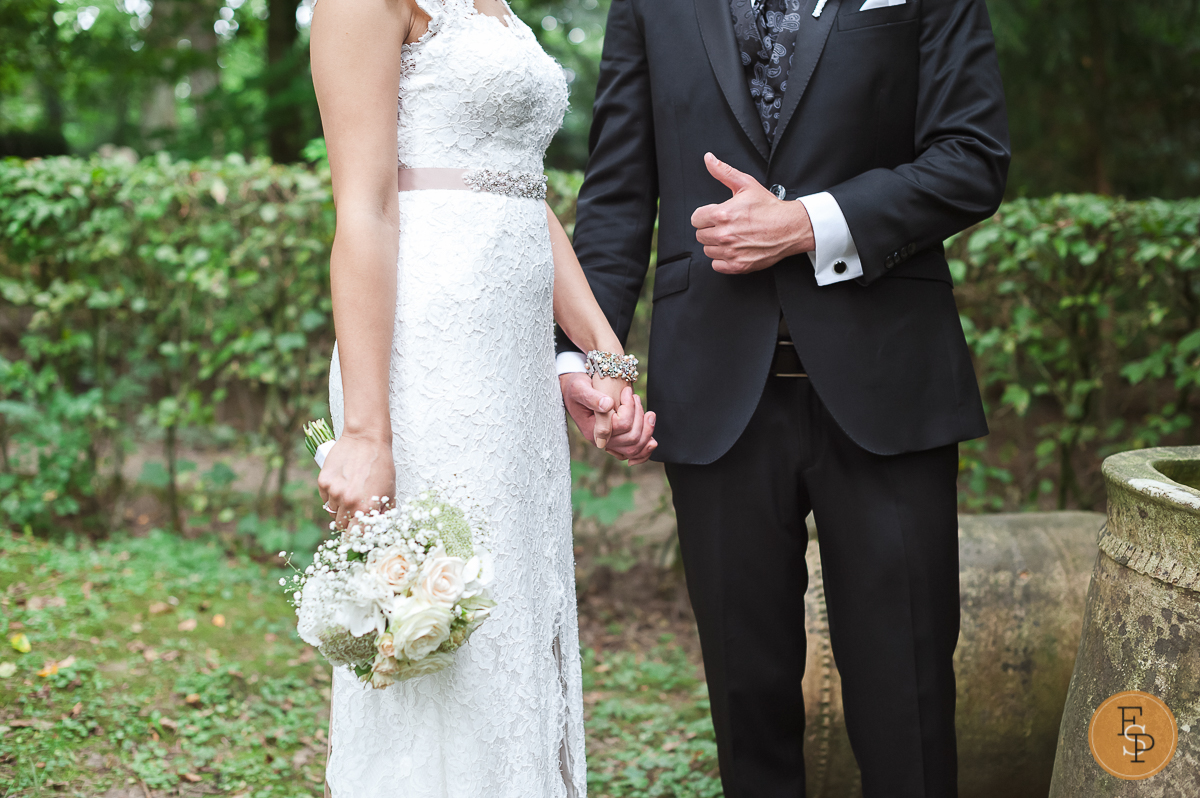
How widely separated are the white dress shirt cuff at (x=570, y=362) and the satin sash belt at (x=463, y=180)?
1.26ft

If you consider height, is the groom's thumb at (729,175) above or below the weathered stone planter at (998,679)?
above

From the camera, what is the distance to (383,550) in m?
1.33

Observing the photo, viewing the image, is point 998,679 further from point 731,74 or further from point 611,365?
point 731,74

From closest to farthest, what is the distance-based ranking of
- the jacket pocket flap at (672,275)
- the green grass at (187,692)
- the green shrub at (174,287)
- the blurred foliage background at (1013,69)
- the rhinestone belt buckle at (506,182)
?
the rhinestone belt buckle at (506,182), the jacket pocket flap at (672,275), the green grass at (187,692), the green shrub at (174,287), the blurred foliage background at (1013,69)

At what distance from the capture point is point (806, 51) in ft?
5.72

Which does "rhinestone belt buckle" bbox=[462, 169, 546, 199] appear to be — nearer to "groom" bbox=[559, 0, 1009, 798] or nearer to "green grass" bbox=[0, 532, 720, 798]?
"groom" bbox=[559, 0, 1009, 798]

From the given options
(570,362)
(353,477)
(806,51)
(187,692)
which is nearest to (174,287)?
(187,692)

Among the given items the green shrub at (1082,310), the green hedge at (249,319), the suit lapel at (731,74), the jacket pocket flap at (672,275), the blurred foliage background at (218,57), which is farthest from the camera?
the blurred foliage background at (218,57)

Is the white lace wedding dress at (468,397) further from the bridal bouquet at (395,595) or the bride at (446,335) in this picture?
the bridal bouquet at (395,595)

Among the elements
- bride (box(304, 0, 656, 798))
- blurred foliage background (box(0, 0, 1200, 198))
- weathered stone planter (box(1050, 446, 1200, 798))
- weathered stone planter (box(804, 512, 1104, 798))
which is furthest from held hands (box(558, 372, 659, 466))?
blurred foliage background (box(0, 0, 1200, 198))

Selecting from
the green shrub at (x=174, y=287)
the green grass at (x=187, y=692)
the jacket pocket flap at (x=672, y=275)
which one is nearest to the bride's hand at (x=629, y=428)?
the jacket pocket flap at (x=672, y=275)

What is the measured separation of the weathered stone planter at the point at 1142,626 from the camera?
5.08 ft

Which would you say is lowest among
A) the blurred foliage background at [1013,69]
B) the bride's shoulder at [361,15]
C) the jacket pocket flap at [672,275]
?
the jacket pocket flap at [672,275]

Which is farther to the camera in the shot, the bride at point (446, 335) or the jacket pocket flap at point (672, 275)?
the jacket pocket flap at point (672, 275)
